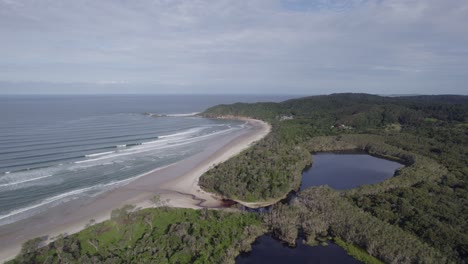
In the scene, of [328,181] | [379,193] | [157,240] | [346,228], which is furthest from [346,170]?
[157,240]

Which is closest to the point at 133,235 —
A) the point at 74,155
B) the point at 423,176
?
the point at 74,155

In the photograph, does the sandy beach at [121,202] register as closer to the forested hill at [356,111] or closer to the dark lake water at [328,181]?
the dark lake water at [328,181]

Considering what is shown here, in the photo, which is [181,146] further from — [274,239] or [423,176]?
[423,176]

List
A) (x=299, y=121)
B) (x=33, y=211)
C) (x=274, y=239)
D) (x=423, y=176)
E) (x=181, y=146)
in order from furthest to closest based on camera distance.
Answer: (x=299, y=121) < (x=181, y=146) < (x=423, y=176) < (x=33, y=211) < (x=274, y=239)

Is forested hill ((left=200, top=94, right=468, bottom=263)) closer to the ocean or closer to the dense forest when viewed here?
the dense forest

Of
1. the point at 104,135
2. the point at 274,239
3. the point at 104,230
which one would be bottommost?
the point at 274,239
